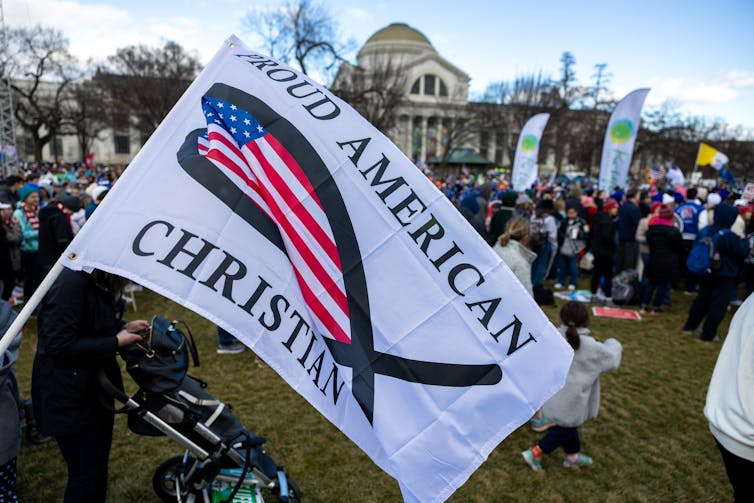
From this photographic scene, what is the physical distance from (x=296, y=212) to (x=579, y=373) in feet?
9.35

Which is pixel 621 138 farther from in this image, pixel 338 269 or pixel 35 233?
pixel 35 233

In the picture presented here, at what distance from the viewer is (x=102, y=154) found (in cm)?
6988

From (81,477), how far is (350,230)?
7.26 ft

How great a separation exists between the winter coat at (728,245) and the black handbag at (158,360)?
7.06 meters

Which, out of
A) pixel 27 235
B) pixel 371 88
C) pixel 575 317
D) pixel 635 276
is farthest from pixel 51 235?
pixel 371 88

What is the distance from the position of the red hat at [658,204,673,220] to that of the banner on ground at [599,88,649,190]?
5881mm

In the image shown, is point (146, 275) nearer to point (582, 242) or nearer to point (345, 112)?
point (345, 112)

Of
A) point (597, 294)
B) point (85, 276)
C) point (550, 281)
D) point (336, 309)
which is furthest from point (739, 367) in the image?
point (550, 281)

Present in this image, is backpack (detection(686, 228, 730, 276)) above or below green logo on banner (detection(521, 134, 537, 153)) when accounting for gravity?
below

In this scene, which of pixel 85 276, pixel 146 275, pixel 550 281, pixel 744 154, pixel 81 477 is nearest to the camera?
pixel 146 275

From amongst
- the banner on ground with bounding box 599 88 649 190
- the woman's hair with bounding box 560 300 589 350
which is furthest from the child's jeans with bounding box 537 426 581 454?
the banner on ground with bounding box 599 88 649 190

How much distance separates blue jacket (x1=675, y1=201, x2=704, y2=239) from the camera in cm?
956

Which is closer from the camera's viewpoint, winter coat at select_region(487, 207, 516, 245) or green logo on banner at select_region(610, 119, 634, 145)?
winter coat at select_region(487, 207, 516, 245)

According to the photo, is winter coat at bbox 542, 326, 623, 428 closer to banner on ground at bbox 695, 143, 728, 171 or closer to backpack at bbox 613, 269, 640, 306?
backpack at bbox 613, 269, 640, 306
